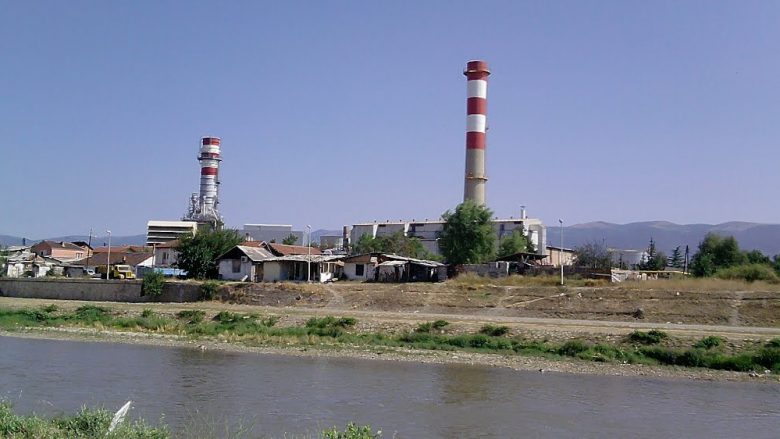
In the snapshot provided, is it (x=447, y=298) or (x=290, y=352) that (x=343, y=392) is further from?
(x=447, y=298)

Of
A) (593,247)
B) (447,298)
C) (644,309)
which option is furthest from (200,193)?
(644,309)

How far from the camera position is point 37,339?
1416 inches

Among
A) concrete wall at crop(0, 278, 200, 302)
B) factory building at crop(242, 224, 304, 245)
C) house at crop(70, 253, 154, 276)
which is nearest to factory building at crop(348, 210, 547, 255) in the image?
factory building at crop(242, 224, 304, 245)

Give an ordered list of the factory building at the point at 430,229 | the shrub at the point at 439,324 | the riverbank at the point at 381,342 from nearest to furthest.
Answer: the riverbank at the point at 381,342, the shrub at the point at 439,324, the factory building at the point at 430,229

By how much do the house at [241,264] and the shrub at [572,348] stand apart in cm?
3019

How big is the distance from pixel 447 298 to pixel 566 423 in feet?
88.5

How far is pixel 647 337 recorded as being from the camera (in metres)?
32.0

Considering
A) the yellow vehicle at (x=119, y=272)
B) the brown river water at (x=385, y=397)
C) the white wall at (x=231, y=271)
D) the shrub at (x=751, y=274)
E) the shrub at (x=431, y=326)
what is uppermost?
the shrub at (x=751, y=274)

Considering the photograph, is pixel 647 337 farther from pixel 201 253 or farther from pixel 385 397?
pixel 201 253

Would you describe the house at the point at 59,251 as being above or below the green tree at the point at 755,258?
below

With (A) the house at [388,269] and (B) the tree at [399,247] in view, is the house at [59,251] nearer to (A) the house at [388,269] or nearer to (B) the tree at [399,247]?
(B) the tree at [399,247]

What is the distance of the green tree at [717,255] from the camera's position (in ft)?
203

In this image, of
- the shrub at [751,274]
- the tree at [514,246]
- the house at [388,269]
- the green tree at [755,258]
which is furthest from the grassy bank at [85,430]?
the tree at [514,246]

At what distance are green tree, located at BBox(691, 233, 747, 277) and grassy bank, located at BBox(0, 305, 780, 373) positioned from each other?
32.6 m
